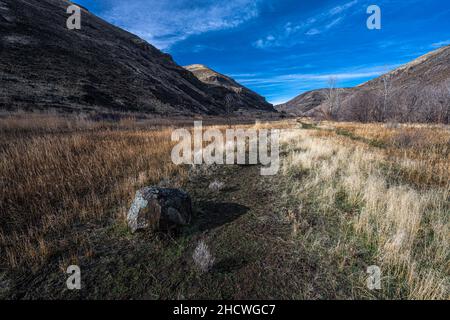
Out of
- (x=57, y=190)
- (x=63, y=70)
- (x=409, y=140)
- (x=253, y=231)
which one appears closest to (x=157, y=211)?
(x=253, y=231)

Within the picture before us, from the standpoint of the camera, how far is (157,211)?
10.4 ft

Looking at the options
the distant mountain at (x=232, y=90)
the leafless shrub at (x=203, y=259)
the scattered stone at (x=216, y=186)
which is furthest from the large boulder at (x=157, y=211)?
the distant mountain at (x=232, y=90)

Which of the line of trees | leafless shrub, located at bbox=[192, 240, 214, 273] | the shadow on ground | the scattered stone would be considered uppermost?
the line of trees

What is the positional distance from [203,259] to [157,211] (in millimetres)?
1174

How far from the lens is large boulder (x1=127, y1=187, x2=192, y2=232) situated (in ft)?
10.3

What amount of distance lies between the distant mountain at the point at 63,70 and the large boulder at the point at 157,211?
24.3 metres

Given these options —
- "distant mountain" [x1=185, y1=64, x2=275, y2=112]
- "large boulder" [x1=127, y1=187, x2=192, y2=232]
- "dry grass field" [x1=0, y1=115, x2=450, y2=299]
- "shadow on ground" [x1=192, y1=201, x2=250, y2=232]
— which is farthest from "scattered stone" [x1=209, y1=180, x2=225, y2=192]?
"distant mountain" [x1=185, y1=64, x2=275, y2=112]

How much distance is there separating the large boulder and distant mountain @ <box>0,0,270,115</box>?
79.6ft

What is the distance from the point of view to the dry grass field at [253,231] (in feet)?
7.47

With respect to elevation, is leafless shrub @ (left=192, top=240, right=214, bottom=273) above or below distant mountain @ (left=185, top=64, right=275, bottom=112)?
below

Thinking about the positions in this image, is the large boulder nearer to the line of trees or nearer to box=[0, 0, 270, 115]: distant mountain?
box=[0, 0, 270, 115]: distant mountain

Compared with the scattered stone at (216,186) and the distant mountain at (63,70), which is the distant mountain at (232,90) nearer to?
the distant mountain at (63,70)

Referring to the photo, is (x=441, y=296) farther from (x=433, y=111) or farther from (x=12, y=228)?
(x=433, y=111)

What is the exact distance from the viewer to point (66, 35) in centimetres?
3916
